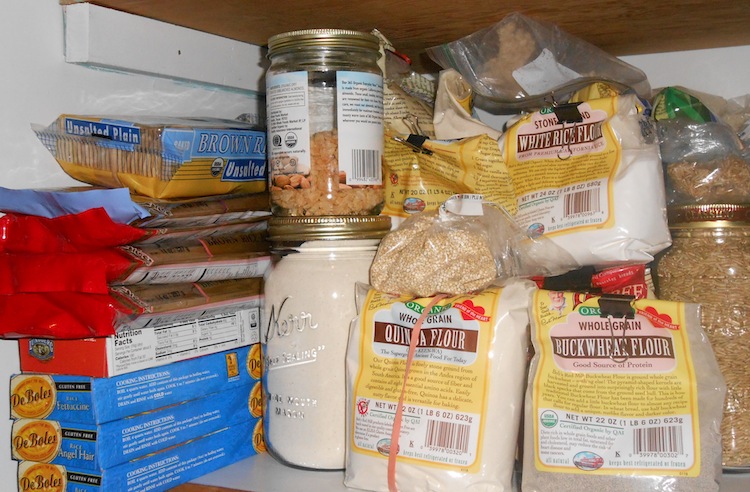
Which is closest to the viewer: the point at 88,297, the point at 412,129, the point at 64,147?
the point at 88,297

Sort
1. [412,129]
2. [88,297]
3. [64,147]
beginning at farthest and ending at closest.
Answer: [412,129] → [64,147] → [88,297]

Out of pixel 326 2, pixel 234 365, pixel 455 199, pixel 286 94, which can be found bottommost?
pixel 234 365

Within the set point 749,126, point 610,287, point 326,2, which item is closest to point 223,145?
point 326,2

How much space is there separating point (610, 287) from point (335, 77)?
1.20ft

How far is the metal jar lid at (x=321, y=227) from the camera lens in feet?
2.65

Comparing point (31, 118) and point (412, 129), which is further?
point (412, 129)

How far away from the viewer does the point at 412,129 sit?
0.95 meters

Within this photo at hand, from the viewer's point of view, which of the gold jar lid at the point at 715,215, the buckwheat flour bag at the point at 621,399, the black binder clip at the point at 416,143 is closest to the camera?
the buckwheat flour bag at the point at 621,399

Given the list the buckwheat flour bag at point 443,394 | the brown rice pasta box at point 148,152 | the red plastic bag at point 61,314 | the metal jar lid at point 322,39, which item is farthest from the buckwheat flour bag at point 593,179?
the red plastic bag at point 61,314

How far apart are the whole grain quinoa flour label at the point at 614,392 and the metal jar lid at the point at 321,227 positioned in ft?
0.67

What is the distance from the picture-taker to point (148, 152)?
80 centimetres

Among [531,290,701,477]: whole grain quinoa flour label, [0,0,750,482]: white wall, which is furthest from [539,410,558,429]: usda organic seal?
[0,0,750,482]: white wall

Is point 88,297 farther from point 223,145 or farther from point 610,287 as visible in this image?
point 610,287

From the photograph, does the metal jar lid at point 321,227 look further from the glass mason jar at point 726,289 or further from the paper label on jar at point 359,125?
the glass mason jar at point 726,289
